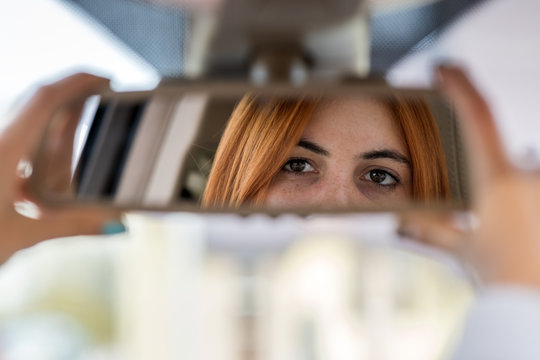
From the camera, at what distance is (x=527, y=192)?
57cm

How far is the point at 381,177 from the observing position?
943 millimetres

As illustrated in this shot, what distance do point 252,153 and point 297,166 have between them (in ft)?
0.26

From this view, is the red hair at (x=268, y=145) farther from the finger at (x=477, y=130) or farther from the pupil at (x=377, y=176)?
the finger at (x=477, y=130)

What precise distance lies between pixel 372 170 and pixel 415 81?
13.8 inches

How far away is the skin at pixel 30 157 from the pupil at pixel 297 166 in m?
0.35

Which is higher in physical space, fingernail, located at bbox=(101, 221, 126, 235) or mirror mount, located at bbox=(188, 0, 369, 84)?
mirror mount, located at bbox=(188, 0, 369, 84)

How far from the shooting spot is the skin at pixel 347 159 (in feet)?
3.04

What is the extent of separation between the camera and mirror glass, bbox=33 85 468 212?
2.29ft

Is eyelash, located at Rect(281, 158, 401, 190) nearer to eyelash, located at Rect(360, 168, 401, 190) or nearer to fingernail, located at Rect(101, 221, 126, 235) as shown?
eyelash, located at Rect(360, 168, 401, 190)

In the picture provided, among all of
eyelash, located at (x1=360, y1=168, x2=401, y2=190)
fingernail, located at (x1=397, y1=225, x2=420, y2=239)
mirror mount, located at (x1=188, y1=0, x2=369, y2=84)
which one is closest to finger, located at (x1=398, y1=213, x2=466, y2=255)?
fingernail, located at (x1=397, y1=225, x2=420, y2=239)

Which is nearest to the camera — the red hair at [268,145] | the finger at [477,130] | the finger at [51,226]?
the finger at [477,130]

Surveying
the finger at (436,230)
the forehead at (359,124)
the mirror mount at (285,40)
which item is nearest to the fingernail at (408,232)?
the finger at (436,230)

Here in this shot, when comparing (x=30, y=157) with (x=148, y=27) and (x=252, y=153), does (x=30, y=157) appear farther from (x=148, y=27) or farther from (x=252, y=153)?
(x=252, y=153)

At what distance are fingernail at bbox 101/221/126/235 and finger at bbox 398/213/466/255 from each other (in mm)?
341
